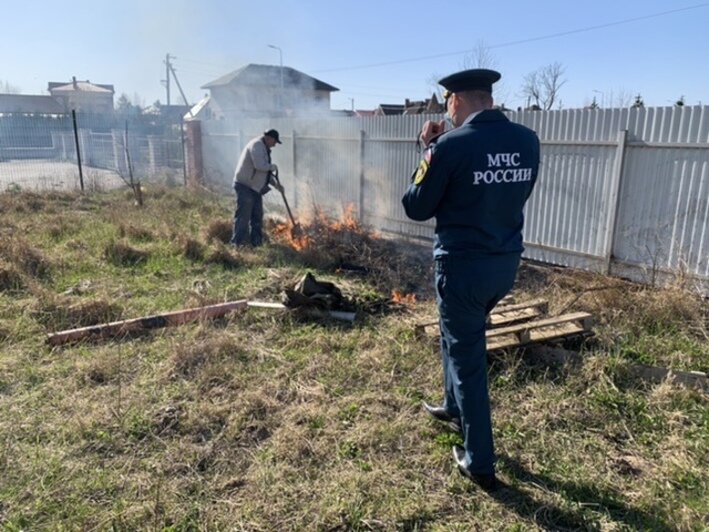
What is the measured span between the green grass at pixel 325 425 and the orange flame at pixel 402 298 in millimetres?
171

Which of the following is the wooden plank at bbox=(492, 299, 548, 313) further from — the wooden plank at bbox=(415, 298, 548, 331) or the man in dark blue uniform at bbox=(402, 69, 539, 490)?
the man in dark blue uniform at bbox=(402, 69, 539, 490)

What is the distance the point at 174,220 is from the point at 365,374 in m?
6.68

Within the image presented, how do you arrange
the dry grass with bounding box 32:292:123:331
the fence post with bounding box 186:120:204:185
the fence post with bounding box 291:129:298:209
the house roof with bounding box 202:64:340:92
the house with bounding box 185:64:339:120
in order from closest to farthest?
the dry grass with bounding box 32:292:123:331
the fence post with bounding box 291:129:298:209
the fence post with bounding box 186:120:204:185
the house with bounding box 185:64:339:120
the house roof with bounding box 202:64:340:92

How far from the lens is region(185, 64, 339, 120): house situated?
2592cm

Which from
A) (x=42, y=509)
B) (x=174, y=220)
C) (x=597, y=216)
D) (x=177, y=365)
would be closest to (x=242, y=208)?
(x=174, y=220)

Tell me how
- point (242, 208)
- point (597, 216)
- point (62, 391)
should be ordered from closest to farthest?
point (62, 391) → point (597, 216) → point (242, 208)

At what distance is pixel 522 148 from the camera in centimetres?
247

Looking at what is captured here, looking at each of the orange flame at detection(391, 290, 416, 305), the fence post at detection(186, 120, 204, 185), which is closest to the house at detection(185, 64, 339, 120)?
the fence post at detection(186, 120, 204, 185)

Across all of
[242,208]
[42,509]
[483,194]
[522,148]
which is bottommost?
[42,509]

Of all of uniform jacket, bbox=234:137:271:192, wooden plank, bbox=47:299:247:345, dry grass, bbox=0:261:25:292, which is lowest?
wooden plank, bbox=47:299:247:345

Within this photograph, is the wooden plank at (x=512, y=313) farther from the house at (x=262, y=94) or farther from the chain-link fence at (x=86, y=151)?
the house at (x=262, y=94)

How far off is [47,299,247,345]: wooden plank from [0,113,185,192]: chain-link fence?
10.6m

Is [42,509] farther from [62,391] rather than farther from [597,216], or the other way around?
[597,216]

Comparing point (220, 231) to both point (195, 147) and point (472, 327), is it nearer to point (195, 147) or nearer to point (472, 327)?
point (472, 327)
